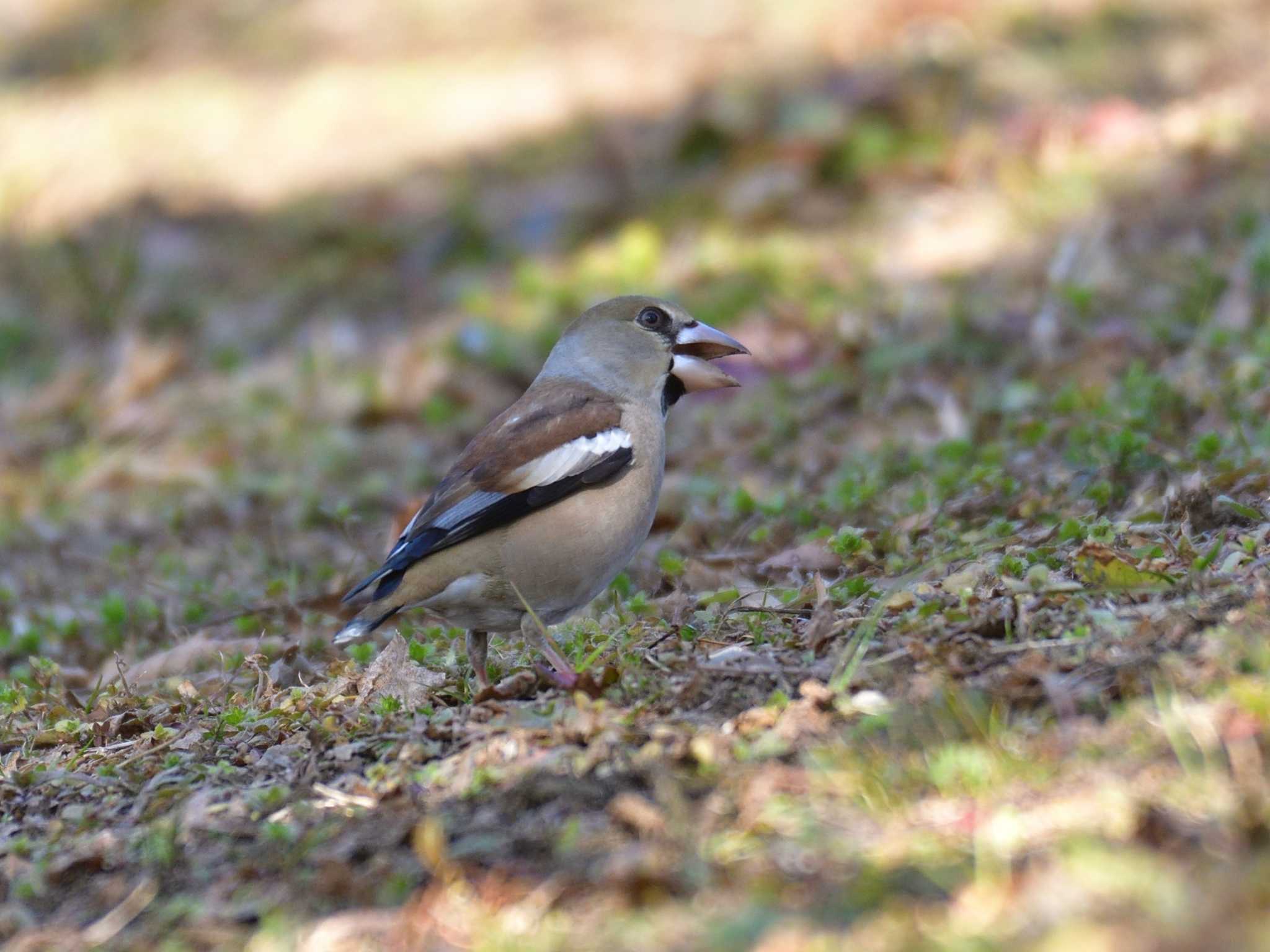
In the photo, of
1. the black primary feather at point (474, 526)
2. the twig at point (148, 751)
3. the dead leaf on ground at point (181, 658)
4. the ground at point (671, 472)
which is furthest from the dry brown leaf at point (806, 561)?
the twig at point (148, 751)

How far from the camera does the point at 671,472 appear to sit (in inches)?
306

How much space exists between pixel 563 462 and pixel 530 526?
0.84 feet

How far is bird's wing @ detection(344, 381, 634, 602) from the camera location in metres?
5.00

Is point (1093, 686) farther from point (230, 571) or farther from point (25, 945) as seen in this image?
point (230, 571)

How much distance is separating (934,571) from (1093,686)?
142 cm

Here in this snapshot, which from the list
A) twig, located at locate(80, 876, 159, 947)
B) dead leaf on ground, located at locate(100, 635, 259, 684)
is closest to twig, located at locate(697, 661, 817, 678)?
twig, located at locate(80, 876, 159, 947)

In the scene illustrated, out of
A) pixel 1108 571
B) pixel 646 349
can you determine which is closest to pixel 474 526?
pixel 646 349

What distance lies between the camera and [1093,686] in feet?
12.1

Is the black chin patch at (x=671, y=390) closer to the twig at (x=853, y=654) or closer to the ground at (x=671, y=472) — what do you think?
the ground at (x=671, y=472)

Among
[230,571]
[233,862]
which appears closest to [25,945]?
[233,862]

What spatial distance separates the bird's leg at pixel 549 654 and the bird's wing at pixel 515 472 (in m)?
0.35

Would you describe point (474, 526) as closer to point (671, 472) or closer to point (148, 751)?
point (148, 751)

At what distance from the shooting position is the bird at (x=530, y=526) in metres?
4.98

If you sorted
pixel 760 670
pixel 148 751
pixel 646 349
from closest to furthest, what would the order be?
pixel 760 670 → pixel 148 751 → pixel 646 349
